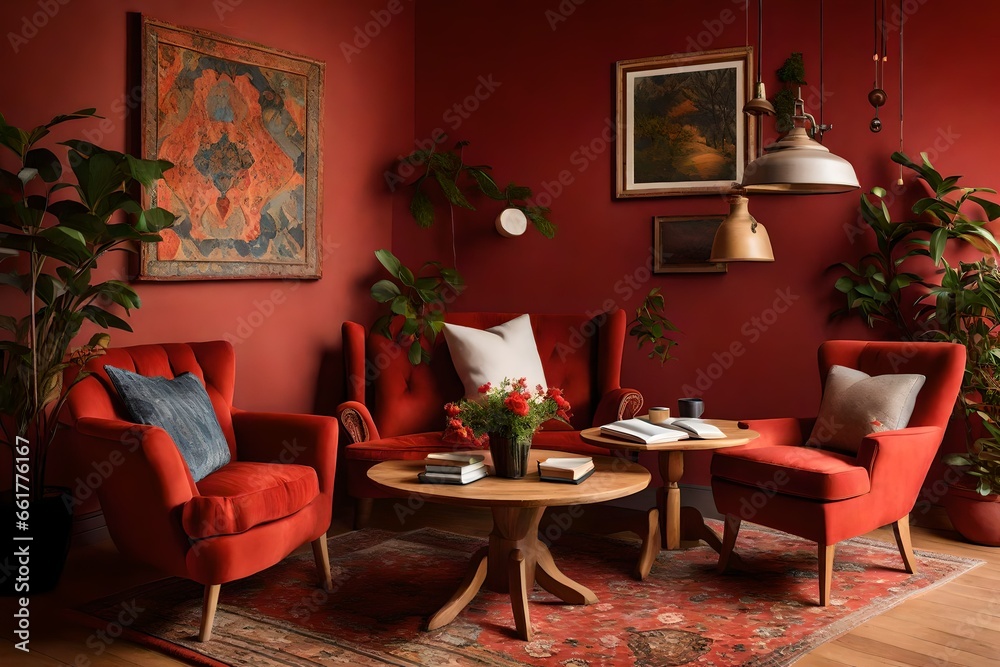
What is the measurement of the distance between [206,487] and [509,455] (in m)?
1.02

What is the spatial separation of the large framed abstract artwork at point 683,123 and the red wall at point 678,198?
0.08 meters

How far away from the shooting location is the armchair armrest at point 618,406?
425 cm

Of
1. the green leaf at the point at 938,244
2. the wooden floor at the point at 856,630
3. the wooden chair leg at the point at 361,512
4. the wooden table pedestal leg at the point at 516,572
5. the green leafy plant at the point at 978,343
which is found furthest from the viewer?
the wooden chair leg at the point at 361,512

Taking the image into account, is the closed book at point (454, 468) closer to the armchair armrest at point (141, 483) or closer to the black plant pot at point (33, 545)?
the armchair armrest at point (141, 483)

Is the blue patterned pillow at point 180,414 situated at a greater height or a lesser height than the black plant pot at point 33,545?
greater

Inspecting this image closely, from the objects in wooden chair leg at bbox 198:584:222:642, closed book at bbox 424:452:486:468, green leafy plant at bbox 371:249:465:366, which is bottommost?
wooden chair leg at bbox 198:584:222:642

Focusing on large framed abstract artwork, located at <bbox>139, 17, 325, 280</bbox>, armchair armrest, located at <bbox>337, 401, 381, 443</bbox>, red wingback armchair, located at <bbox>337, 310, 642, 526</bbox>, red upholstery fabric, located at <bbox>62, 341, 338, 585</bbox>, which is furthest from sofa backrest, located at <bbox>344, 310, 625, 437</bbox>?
red upholstery fabric, located at <bbox>62, 341, 338, 585</bbox>

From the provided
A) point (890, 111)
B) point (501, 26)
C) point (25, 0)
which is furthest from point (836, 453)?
point (25, 0)

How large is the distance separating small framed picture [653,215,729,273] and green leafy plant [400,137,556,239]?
60 cm

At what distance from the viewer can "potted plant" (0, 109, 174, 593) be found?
10.5 feet

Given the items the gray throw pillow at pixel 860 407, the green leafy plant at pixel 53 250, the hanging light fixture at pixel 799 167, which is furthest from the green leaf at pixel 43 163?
the gray throw pillow at pixel 860 407

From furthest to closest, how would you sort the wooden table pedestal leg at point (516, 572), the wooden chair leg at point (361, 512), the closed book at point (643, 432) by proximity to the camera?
the wooden chair leg at point (361, 512), the closed book at point (643, 432), the wooden table pedestal leg at point (516, 572)

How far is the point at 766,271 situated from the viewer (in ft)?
15.2

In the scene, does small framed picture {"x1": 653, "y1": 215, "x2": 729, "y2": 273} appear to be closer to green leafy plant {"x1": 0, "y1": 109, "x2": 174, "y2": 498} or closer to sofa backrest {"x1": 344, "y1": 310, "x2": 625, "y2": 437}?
sofa backrest {"x1": 344, "y1": 310, "x2": 625, "y2": 437}
